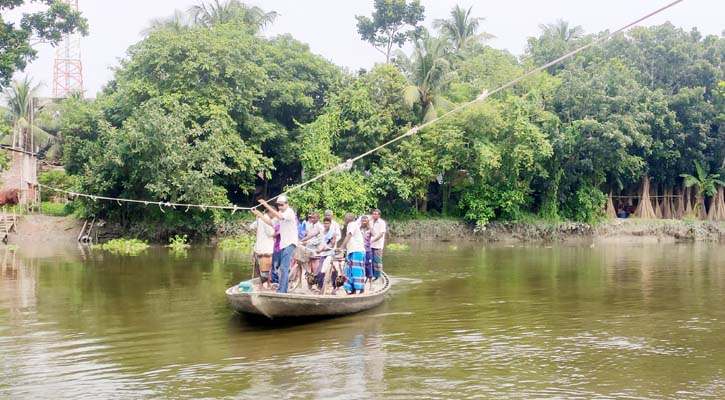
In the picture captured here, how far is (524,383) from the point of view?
7812 mm

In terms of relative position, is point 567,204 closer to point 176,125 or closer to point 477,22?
point 477,22

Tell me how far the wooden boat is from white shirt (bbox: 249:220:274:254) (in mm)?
696

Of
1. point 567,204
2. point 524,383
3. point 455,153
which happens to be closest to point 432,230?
point 455,153

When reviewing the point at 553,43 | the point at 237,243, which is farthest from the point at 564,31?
the point at 237,243

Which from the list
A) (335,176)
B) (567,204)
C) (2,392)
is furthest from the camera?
(567,204)

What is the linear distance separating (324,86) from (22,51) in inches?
531

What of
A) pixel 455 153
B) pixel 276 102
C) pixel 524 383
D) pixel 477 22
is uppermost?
pixel 477 22

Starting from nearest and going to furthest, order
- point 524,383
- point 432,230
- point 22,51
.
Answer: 1. point 524,383
2. point 22,51
3. point 432,230

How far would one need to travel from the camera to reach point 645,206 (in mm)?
36344

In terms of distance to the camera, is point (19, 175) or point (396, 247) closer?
point (396, 247)

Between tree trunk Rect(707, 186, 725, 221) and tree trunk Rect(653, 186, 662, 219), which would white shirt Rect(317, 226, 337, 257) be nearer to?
tree trunk Rect(653, 186, 662, 219)

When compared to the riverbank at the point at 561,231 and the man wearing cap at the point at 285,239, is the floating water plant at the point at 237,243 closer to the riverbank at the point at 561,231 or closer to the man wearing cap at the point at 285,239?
the riverbank at the point at 561,231

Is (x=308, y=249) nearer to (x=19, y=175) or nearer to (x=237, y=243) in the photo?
(x=237, y=243)

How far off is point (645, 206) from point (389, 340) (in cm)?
2961
